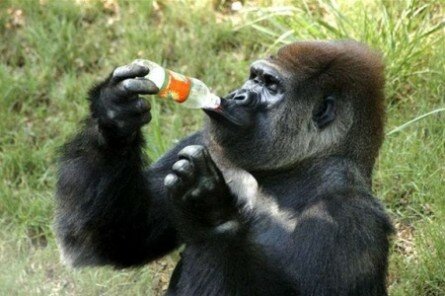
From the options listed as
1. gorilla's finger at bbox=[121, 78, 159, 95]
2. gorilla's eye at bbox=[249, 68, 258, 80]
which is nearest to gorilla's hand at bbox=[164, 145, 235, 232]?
gorilla's finger at bbox=[121, 78, 159, 95]

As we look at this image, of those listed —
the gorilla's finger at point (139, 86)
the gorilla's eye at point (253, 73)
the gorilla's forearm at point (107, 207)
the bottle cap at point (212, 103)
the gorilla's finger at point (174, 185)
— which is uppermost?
the gorilla's finger at point (139, 86)

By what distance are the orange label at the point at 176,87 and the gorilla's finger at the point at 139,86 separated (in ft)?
0.39

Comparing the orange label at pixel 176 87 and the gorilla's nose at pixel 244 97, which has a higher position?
the orange label at pixel 176 87

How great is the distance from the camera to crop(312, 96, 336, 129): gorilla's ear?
16.2 feet

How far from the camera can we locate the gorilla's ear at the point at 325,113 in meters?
4.93

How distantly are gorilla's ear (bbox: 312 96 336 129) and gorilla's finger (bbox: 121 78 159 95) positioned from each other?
803mm

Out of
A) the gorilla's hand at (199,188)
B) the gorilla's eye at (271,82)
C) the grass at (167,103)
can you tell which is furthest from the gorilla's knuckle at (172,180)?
the grass at (167,103)

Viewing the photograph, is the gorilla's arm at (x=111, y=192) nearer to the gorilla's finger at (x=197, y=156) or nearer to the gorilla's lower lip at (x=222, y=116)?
the gorilla's lower lip at (x=222, y=116)

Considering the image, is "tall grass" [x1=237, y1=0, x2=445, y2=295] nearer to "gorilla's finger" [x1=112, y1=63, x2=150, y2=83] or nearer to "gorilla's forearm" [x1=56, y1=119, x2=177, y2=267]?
"gorilla's forearm" [x1=56, y1=119, x2=177, y2=267]

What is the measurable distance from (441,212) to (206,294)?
2027mm

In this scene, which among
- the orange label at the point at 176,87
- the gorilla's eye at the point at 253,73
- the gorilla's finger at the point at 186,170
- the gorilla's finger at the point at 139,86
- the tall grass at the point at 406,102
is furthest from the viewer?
the tall grass at the point at 406,102

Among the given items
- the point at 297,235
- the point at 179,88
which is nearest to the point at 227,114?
the point at 179,88

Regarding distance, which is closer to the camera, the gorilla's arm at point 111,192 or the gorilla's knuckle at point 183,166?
the gorilla's knuckle at point 183,166

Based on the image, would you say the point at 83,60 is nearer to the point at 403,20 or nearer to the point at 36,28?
the point at 36,28
